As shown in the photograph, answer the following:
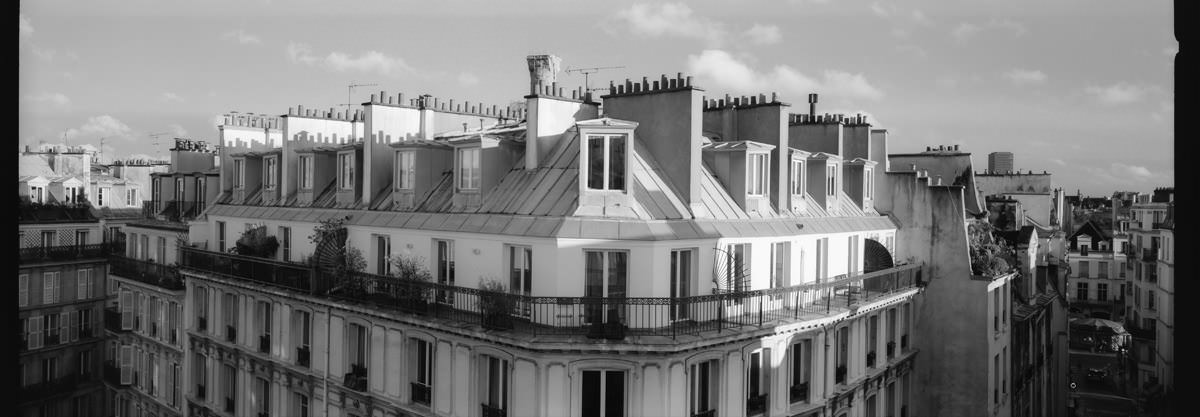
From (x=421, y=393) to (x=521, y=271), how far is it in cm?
433

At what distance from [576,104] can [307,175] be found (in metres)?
9.78

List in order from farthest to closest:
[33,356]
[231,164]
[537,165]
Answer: [33,356] < [231,164] < [537,165]

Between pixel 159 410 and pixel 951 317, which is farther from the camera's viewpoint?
pixel 159 410

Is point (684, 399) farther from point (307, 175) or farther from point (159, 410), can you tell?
point (159, 410)

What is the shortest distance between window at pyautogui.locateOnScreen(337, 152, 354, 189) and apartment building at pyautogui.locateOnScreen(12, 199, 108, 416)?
22802 mm

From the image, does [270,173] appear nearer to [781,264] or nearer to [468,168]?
[468,168]

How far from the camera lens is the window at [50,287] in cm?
4012

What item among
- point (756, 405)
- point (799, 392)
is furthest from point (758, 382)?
point (799, 392)

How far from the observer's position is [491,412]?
17.3 meters

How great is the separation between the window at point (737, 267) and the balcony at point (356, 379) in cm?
945

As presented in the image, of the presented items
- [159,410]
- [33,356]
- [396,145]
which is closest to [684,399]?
[396,145]

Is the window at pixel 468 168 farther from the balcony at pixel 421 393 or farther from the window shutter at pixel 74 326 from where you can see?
the window shutter at pixel 74 326

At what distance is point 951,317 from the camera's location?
2561 cm
